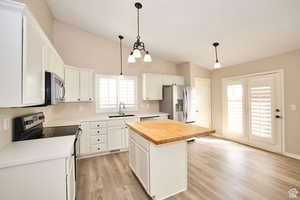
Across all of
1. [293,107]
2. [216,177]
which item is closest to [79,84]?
[216,177]

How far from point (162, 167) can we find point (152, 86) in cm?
275

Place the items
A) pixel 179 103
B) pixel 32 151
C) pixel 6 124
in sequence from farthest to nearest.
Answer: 1. pixel 179 103
2. pixel 6 124
3. pixel 32 151

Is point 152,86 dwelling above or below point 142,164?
above

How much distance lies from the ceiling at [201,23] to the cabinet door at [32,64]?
166cm

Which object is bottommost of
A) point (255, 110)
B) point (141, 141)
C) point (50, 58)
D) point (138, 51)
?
point (141, 141)

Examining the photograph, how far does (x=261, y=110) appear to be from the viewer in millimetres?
3578

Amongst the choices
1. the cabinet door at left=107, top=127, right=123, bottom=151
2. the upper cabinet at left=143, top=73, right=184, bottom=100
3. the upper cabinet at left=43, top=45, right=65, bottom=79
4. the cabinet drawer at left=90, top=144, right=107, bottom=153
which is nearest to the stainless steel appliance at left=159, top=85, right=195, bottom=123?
the upper cabinet at left=143, top=73, right=184, bottom=100

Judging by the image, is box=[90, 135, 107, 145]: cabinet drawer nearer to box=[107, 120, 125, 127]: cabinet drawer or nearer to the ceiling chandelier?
box=[107, 120, 125, 127]: cabinet drawer

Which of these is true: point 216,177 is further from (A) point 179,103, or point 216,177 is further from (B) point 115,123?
(B) point 115,123

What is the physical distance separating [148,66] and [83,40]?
2.04 metres

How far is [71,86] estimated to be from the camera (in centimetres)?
326

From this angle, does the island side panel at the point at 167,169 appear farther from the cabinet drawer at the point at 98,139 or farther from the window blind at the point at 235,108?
the window blind at the point at 235,108

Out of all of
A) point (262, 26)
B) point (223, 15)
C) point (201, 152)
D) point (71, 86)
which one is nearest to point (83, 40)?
point (71, 86)

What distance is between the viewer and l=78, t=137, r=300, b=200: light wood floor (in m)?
1.97
